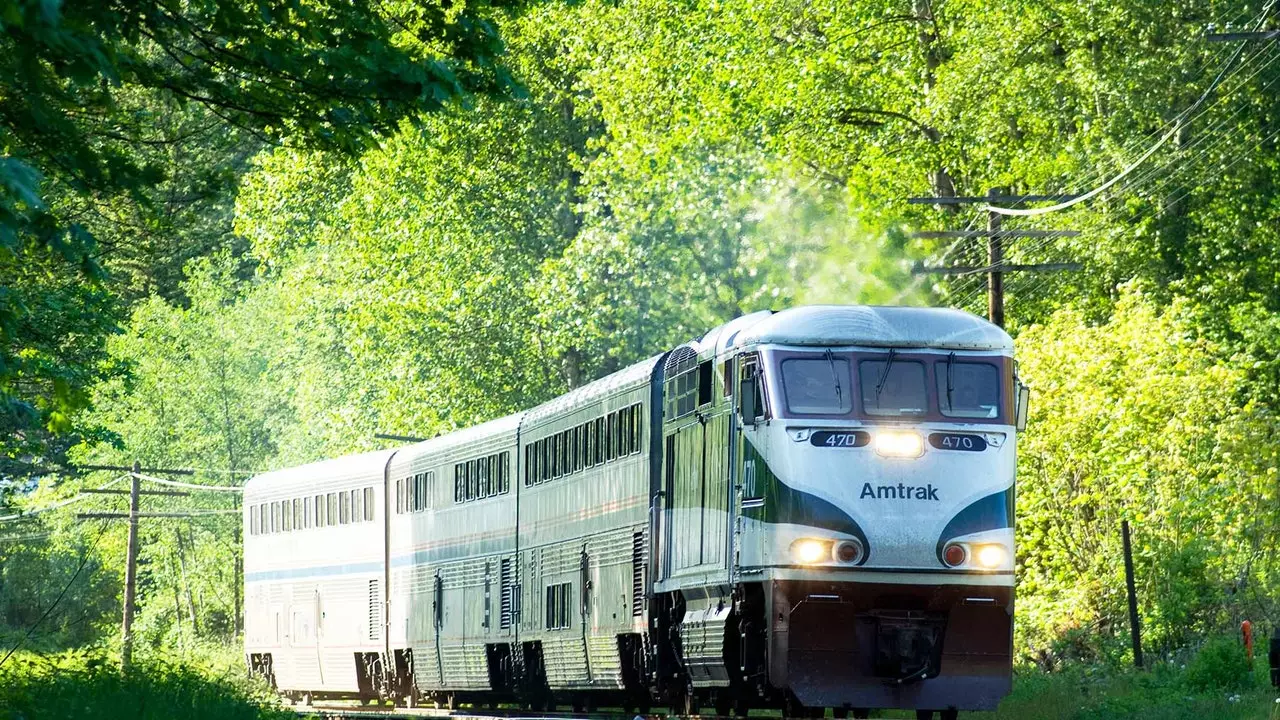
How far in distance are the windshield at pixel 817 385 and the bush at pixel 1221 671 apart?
608 cm

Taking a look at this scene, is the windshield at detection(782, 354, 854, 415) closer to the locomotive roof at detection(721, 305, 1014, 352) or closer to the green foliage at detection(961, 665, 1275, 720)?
the locomotive roof at detection(721, 305, 1014, 352)

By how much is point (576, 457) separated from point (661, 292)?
21344 millimetres

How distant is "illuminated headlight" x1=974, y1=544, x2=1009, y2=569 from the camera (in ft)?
60.7

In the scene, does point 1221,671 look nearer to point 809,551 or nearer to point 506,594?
point 809,551

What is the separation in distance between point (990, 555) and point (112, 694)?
24.0 ft

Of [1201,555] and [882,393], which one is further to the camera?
[1201,555]

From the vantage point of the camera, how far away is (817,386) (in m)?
18.8

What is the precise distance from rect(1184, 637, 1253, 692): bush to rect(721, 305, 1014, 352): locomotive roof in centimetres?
523

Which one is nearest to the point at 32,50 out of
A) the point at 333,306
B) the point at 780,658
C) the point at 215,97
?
the point at 215,97

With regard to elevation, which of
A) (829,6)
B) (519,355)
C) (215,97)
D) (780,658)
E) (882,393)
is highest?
(829,6)

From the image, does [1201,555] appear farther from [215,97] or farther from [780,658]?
[215,97]

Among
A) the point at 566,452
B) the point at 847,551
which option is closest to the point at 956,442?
the point at 847,551

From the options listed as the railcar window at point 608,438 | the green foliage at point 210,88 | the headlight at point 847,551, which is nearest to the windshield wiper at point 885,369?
the headlight at point 847,551

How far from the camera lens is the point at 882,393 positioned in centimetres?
1891
